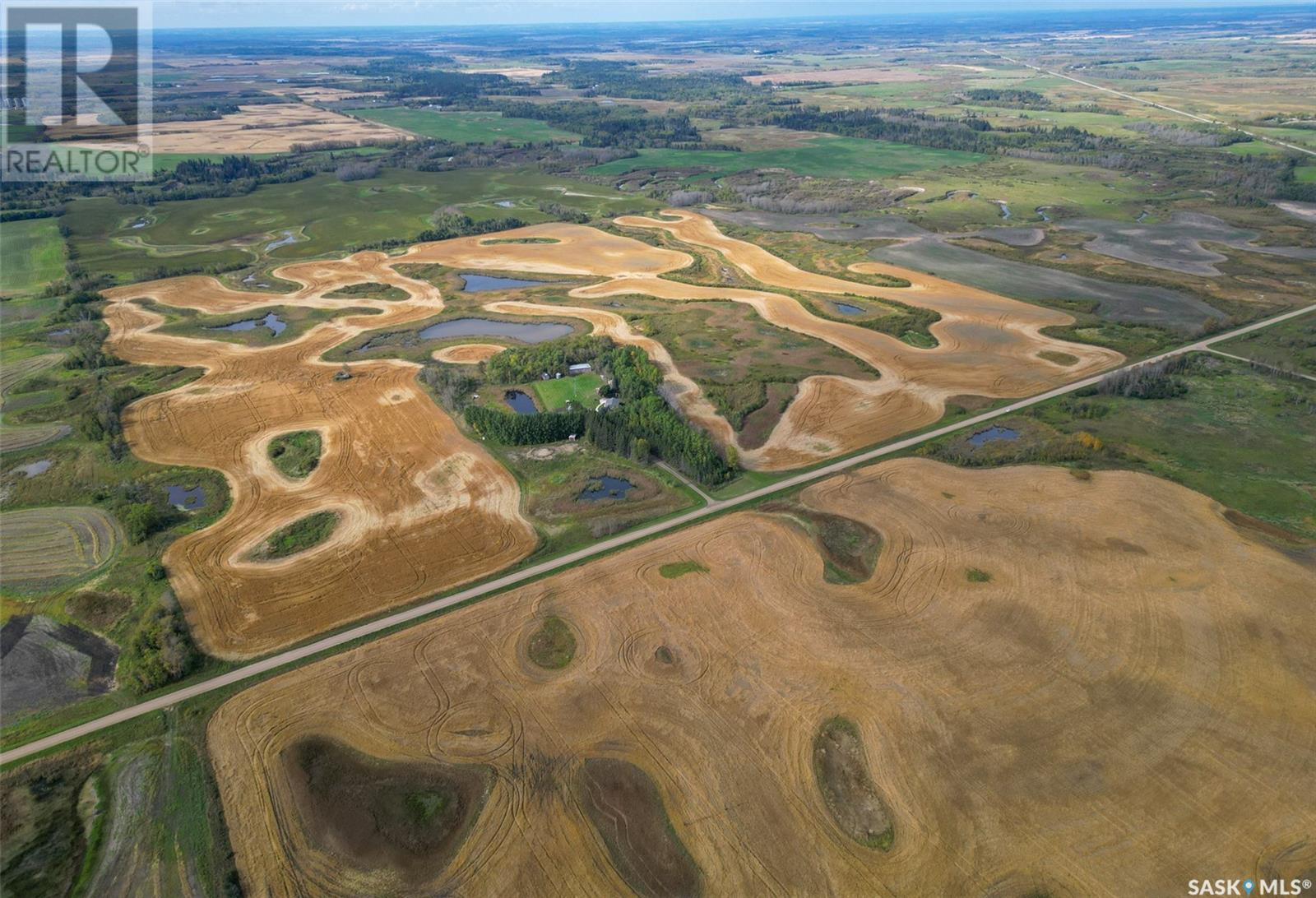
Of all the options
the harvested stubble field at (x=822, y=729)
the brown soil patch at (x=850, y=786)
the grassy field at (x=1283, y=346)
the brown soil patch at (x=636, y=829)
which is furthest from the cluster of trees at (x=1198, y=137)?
the brown soil patch at (x=636, y=829)

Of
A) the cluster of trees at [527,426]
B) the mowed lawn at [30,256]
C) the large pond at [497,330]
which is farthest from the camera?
the mowed lawn at [30,256]

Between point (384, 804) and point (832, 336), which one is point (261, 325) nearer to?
point (832, 336)

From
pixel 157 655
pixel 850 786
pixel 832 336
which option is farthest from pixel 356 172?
pixel 850 786

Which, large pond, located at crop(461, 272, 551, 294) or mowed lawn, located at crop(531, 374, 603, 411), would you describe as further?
large pond, located at crop(461, 272, 551, 294)

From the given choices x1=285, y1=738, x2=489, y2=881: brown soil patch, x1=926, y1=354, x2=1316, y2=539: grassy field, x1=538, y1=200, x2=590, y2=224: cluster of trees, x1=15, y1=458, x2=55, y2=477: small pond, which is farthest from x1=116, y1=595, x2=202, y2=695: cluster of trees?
x1=538, y1=200, x2=590, y2=224: cluster of trees

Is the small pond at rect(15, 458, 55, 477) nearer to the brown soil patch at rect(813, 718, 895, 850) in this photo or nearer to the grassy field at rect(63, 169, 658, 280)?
the grassy field at rect(63, 169, 658, 280)

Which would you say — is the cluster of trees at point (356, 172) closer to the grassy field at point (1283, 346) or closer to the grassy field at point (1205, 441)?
the grassy field at point (1205, 441)
